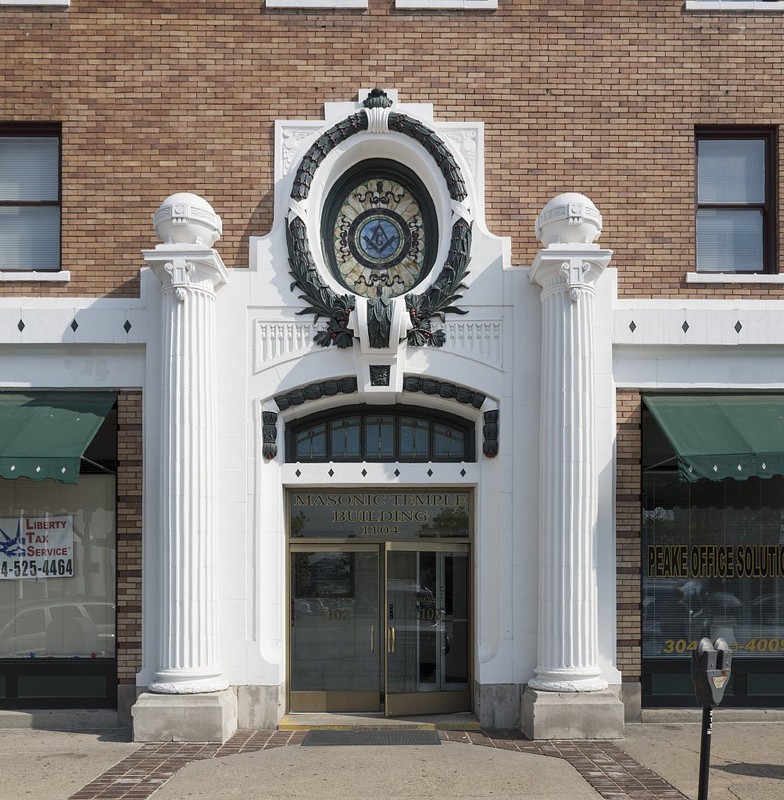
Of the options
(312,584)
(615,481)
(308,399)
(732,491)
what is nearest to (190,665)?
(312,584)

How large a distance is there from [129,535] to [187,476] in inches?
49.4

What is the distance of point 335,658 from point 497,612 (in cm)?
203

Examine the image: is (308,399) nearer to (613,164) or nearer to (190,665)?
(190,665)

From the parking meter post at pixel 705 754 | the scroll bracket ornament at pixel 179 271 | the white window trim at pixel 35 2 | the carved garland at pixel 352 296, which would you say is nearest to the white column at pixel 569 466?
the carved garland at pixel 352 296

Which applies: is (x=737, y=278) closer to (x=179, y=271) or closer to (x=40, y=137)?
(x=179, y=271)

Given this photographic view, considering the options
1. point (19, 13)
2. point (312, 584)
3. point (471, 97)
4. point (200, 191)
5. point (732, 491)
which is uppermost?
point (19, 13)

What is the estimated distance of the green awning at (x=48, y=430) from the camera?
10516mm

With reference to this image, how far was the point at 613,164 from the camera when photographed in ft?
39.1

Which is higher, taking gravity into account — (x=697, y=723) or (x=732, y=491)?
(x=732, y=491)

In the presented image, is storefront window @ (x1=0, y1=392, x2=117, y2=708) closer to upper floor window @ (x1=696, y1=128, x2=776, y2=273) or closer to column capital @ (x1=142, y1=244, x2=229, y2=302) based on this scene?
column capital @ (x1=142, y1=244, x2=229, y2=302)

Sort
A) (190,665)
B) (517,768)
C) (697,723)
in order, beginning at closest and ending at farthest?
(517,768) → (190,665) → (697,723)

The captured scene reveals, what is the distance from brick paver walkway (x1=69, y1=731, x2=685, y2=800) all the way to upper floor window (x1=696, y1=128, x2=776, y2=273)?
586 cm

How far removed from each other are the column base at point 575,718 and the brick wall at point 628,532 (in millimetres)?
941

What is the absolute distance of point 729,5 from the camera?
39.7 ft
